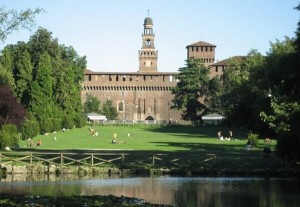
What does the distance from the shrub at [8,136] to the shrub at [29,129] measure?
29.4ft

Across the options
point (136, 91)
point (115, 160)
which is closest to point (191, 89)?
point (136, 91)

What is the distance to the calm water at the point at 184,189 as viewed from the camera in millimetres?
17641

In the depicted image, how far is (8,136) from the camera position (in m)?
35.0

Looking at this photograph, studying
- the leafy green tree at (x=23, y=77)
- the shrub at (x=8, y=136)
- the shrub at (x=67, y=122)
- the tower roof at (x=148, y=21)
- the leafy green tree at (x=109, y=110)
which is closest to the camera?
the shrub at (x=8, y=136)

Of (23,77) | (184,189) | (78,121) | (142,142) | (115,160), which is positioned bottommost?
(184,189)

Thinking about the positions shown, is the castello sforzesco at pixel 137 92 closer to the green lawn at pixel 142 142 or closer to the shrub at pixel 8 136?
the green lawn at pixel 142 142

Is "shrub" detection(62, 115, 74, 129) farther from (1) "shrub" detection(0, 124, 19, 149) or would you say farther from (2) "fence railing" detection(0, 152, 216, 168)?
(2) "fence railing" detection(0, 152, 216, 168)

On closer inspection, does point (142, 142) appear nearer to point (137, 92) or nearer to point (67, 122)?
point (67, 122)

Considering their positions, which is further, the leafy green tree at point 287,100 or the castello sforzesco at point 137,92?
the castello sforzesco at point 137,92

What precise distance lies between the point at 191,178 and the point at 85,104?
6954 cm

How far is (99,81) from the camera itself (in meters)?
95.2

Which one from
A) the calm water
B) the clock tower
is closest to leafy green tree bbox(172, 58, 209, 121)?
the clock tower

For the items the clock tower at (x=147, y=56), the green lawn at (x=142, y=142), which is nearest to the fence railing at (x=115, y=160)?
the green lawn at (x=142, y=142)

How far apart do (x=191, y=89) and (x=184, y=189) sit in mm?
55859
